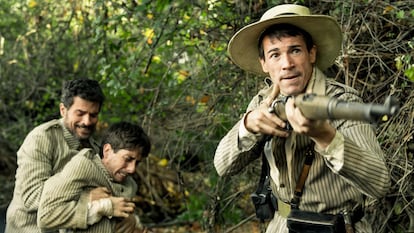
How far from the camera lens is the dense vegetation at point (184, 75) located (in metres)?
4.86

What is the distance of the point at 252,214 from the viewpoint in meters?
6.44

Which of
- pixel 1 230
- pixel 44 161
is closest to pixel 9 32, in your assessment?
pixel 1 230

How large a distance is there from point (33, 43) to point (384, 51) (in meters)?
4.91

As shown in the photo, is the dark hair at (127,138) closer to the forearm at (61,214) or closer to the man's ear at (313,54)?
the forearm at (61,214)

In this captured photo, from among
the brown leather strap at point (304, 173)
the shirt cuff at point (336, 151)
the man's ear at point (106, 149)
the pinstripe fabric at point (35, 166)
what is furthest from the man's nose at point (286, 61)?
the pinstripe fabric at point (35, 166)

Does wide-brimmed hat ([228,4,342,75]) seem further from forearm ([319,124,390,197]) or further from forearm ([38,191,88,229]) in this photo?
forearm ([38,191,88,229])

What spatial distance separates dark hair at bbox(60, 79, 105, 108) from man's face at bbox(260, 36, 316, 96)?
2.05 metres

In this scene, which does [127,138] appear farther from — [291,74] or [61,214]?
[291,74]

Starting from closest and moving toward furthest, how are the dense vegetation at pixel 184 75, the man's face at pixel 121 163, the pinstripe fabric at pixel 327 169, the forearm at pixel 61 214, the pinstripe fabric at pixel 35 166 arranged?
the pinstripe fabric at pixel 327 169 < the forearm at pixel 61 214 < the man's face at pixel 121 163 < the pinstripe fabric at pixel 35 166 < the dense vegetation at pixel 184 75

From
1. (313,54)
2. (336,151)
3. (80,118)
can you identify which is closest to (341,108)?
(336,151)

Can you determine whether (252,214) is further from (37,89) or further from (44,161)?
(37,89)

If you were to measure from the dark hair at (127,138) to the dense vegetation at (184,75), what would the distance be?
1.27 meters

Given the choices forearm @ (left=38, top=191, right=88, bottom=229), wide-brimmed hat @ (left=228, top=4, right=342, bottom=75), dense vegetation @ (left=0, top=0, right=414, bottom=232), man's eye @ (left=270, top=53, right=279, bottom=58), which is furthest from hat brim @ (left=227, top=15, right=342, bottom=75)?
forearm @ (left=38, top=191, right=88, bottom=229)

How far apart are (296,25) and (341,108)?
95 centimetres
